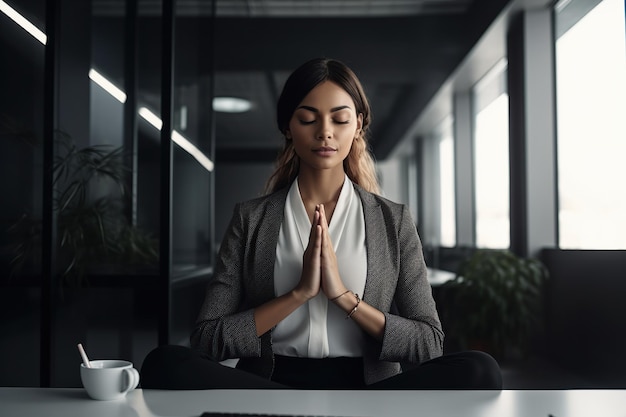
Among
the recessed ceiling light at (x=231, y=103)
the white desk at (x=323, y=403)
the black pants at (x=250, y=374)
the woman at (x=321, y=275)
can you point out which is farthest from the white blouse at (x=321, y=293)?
the recessed ceiling light at (x=231, y=103)

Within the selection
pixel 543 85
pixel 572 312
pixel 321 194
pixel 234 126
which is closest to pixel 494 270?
pixel 572 312

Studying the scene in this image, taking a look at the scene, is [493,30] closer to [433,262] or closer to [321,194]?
[433,262]

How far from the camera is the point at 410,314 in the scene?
164cm

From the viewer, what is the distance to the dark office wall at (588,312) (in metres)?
3.49

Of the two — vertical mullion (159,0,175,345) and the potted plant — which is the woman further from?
the potted plant

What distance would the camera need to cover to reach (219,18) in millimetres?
5688

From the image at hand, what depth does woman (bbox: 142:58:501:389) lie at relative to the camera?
154cm

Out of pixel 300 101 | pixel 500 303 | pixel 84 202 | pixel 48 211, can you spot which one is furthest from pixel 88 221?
pixel 500 303

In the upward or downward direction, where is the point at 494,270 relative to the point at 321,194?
downward

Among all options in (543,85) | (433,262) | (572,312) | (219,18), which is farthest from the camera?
(433,262)

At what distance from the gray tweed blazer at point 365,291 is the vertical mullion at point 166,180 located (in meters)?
1.18

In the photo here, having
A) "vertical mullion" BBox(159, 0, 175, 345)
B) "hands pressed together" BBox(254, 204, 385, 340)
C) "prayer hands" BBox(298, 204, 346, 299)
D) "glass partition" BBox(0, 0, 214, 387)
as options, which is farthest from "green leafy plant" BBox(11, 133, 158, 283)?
"prayer hands" BBox(298, 204, 346, 299)

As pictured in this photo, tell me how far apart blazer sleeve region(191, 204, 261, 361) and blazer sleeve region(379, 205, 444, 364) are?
12.6 inches

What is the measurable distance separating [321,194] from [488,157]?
15.9 feet
